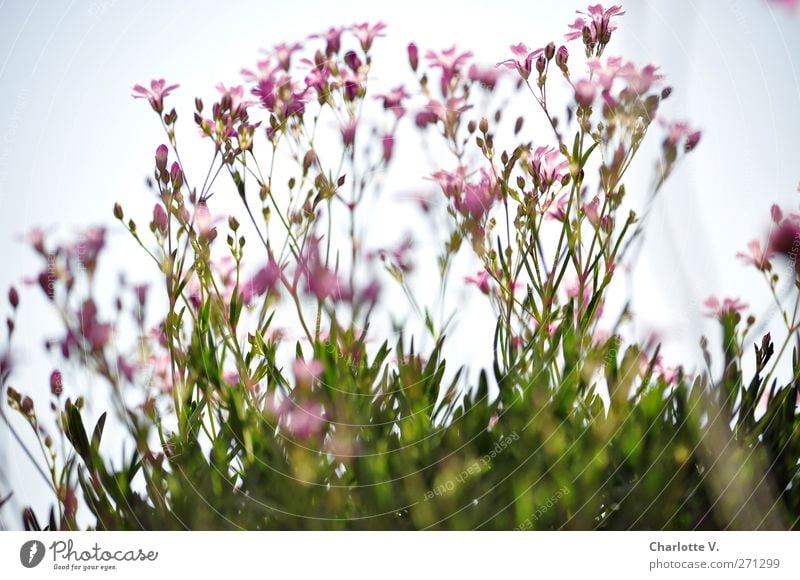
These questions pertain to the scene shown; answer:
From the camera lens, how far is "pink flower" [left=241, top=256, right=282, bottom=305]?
732mm

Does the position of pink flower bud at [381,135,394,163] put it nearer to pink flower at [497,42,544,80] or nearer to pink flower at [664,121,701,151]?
pink flower at [497,42,544,80]

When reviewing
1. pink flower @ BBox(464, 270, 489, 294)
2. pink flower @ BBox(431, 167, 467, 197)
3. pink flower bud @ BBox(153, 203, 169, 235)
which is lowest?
pink flower @ BBox(464, 270, 489, 294)

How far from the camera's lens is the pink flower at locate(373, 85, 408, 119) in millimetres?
756

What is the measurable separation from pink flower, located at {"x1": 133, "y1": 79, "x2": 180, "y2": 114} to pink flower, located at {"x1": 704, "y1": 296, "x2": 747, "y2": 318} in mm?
540

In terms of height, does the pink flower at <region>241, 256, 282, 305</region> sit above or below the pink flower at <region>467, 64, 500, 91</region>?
below

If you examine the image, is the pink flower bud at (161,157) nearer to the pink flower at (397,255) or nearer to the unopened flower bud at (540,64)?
the pink flower at (397,255)

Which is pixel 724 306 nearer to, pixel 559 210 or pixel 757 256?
pixel 757 256

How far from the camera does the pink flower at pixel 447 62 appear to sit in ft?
2.49

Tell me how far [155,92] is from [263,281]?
0.68 feet

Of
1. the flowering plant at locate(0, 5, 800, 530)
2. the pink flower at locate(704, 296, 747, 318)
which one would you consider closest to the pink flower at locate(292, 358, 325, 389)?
the flowering plant at locate(0, 5, 800, 530)

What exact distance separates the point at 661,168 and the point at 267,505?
470 mm
